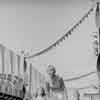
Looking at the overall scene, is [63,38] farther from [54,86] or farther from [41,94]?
[41,94]

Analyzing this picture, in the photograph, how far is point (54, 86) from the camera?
2410 mm

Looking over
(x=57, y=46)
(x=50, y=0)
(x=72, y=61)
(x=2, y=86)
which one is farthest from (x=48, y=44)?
(x=2, y=86)

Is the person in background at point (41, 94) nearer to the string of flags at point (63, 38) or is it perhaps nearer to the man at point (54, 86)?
the man at point (54, 86)

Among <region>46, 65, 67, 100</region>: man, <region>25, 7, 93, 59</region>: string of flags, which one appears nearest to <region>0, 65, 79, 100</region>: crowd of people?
<region>46, 65, 67, 100</region>: man

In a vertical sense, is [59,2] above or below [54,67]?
above

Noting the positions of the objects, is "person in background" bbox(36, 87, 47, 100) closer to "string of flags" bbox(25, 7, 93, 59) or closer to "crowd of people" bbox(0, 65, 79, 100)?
"crowd of people" bbox(0, 65, 79, 100)

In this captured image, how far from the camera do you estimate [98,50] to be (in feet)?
7.79

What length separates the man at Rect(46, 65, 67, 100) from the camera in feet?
7.84

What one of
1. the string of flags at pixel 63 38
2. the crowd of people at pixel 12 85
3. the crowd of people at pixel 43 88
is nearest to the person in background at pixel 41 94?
the crowd of people at pixel 43 88

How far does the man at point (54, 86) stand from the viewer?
7.84ft

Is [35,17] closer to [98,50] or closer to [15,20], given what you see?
[15,20]

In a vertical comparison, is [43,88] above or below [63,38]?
below

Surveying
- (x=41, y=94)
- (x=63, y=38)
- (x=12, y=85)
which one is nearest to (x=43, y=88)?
(x=41, y=94)

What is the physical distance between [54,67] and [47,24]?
1.42ft
